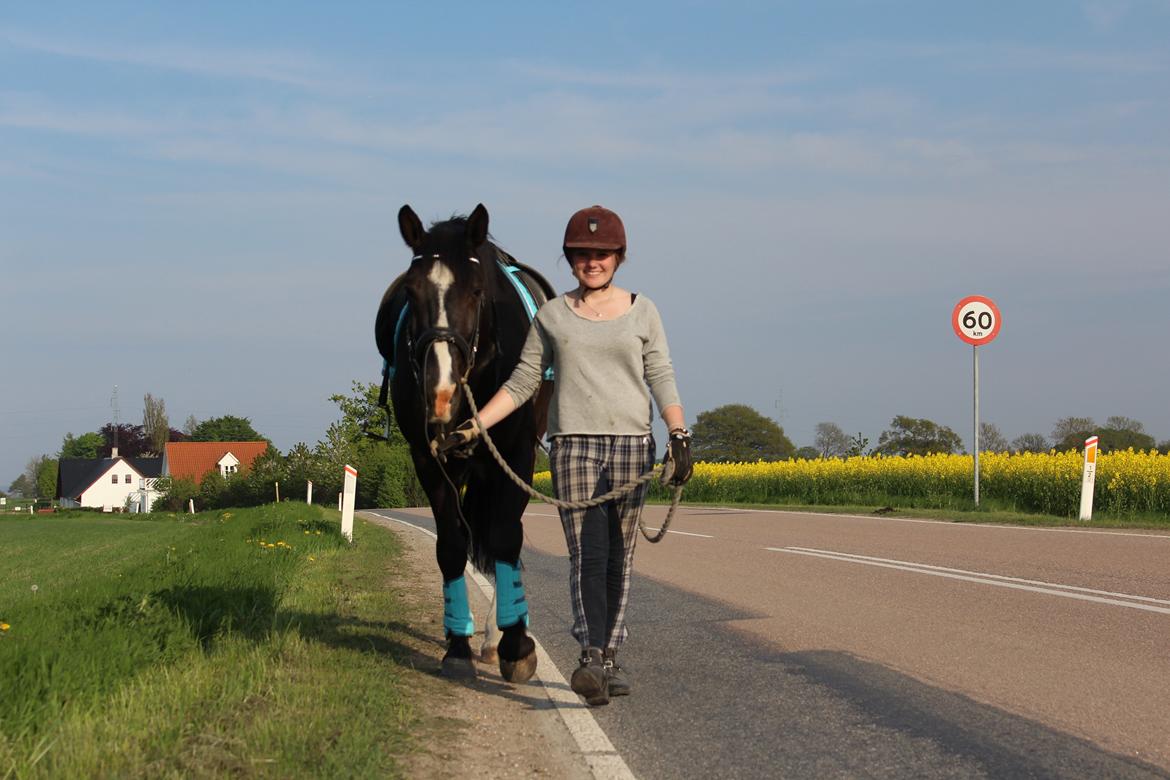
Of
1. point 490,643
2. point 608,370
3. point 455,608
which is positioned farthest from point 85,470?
point 608,370

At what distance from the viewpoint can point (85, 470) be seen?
155m

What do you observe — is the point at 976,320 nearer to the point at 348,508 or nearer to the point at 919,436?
the point at 348,508

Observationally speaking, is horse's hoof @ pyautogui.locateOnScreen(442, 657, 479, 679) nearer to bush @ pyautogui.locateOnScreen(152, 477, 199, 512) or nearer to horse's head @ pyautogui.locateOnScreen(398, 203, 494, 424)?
horse's head @ pyautogui.locateOnScreen(398, 203, 494, 424)

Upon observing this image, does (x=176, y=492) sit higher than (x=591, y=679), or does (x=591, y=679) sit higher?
(x=591, y=679)

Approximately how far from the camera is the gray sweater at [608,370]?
5.20m

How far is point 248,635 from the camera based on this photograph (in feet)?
21.5

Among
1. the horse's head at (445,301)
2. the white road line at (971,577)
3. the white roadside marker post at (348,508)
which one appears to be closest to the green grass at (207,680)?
the horse's head at (445,301)

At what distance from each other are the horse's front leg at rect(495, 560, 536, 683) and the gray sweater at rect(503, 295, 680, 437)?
3.20ft

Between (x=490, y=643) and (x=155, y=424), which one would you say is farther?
(x=155, y=424)

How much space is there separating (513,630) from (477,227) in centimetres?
202

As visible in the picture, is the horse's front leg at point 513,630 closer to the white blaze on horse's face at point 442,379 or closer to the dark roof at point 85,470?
the white blaze on horse's face at point 442,379

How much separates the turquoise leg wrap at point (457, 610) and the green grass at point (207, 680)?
0.99ft

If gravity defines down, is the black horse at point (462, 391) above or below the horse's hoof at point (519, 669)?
above

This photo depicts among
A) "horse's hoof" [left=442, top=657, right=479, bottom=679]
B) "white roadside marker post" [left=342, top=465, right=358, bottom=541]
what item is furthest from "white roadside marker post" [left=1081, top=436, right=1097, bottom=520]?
"horse's hoof" [left=442, top=657, right=479, bottom=679]
